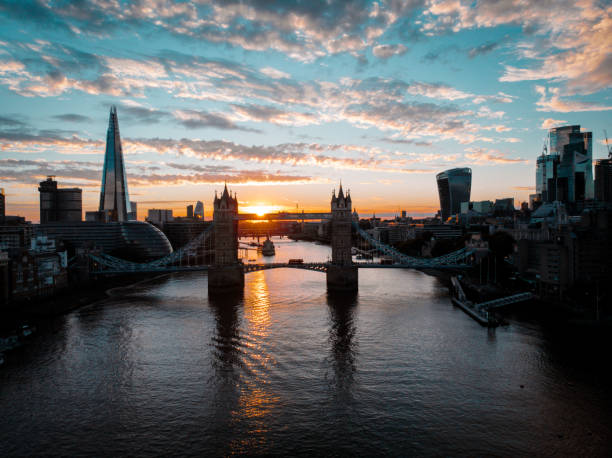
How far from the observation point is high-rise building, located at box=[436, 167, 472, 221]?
167 m

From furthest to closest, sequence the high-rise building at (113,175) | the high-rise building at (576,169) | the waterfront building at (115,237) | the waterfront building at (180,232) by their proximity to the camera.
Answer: the high-rise building at (576,169) → the waterfront building at (180,232) → the high-rise building at (113,175) → the waterfront building at (115,237)

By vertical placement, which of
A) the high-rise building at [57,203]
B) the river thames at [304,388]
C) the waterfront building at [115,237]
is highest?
the high-rise building at [57,203]

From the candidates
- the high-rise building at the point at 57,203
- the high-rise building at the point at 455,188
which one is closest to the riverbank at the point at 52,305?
the high-rise building at the point at 57,203

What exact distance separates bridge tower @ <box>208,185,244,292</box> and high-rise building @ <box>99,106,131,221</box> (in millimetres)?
55006

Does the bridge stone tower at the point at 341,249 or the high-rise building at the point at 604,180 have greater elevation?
the high-rise building at the point at 604,180

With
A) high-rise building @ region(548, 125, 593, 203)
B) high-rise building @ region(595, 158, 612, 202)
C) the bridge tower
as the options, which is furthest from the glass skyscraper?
the bridge tower

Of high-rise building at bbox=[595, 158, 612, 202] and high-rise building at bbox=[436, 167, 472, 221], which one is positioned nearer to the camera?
high-rise building at bbox=[595, 158, 612, 202]

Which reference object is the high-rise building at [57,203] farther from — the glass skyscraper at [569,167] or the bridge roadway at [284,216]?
the glass skyscraper at [569,167]

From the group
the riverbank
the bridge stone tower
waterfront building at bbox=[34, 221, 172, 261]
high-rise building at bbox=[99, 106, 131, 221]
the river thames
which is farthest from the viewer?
high-rise building at bbox=[99, 106, 131, 221]

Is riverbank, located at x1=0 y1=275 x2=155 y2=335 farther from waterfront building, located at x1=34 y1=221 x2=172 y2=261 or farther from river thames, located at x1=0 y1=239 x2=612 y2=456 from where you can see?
waterfront building, located at x1=34 y1=221 x2=172 y2=261

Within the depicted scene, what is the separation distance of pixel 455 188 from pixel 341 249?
132682 millimetres

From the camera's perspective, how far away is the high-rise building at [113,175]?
94.8 m

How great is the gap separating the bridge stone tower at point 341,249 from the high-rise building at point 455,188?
126 meters

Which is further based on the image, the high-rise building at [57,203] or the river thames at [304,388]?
the high-rise building at [57,203]
